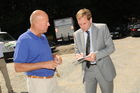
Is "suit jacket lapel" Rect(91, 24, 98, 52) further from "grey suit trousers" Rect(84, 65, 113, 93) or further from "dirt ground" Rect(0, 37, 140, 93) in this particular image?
"dirt ground" Rect(0, 37, 140, 93)

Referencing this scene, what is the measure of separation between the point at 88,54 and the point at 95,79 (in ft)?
1.49

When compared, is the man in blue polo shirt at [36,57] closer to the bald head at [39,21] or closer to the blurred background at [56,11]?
the bald head at [39,21]

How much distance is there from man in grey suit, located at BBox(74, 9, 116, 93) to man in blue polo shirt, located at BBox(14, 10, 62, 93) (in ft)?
2.35

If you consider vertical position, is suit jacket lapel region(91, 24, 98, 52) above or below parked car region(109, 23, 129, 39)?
above

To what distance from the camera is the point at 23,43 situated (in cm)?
298

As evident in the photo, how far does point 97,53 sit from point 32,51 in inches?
43.5

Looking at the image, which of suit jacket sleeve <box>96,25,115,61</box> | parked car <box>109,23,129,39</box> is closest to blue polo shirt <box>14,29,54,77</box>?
suit jacket sleeve <box>96,25,115,61</box>

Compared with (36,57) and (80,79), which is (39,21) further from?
(80,79)

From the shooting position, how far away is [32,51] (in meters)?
3.04

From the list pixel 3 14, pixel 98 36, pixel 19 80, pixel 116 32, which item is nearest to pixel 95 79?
pixel 98 36

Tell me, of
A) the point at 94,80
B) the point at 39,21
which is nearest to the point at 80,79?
the point at 94,80

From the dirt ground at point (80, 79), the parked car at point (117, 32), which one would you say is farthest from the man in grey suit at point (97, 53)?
the parked car at point (117, 32)

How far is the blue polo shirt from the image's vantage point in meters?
2.98

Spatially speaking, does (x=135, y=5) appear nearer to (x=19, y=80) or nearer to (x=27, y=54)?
(x=19, y=80)
